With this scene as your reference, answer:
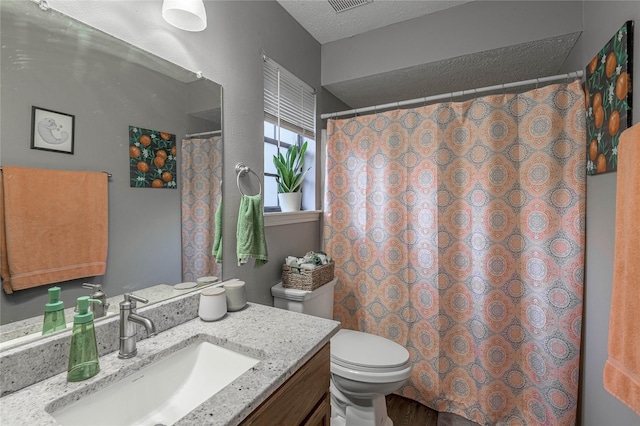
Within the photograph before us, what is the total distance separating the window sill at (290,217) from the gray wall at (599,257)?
151cm

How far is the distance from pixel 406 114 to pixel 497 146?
22.5 inches

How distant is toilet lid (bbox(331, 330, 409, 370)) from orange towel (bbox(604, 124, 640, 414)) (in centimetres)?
80

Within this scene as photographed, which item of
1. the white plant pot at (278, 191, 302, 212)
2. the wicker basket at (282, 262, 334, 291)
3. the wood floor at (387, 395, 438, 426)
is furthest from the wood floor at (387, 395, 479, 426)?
the white plant pot at (278, 191, 302, 212)

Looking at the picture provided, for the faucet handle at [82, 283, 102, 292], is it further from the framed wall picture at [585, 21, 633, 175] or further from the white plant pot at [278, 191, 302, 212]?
the framed wall picture at [585, 21, 633, 175]

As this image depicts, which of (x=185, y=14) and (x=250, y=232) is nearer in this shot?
(x=185, y=14)

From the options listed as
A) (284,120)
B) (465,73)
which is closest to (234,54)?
(284,120)

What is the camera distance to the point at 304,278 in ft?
5.47

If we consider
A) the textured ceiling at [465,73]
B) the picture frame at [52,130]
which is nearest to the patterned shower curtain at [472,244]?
the textured ceiling at [465,73]

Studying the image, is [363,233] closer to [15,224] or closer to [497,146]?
[497,146]

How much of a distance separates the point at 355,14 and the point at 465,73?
884mm

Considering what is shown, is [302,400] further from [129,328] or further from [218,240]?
[218,240]

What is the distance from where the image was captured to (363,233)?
207 cm

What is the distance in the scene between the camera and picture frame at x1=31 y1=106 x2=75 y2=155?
0.78m

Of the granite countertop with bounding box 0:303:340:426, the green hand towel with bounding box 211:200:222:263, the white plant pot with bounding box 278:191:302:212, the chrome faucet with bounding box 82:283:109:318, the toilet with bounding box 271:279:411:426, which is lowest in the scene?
the toilet with bounding box 271:279:411:426
